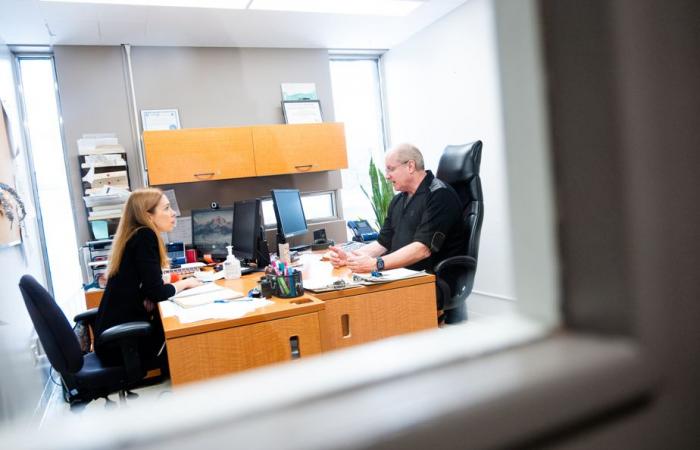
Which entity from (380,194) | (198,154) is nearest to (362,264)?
(380,194)

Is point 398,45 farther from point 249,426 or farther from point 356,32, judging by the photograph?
point 249,426

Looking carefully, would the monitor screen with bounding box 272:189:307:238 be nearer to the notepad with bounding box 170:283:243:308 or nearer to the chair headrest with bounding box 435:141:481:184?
the notepad with bounding box 170:283:243:308

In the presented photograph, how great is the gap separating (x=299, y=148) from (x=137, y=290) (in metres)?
1.99

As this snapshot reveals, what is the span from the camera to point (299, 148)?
3785 mm

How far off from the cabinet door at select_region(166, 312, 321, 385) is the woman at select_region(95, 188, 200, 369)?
2.17 ft

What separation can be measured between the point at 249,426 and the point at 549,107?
0.30m

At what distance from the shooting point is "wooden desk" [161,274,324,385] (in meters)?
1.48

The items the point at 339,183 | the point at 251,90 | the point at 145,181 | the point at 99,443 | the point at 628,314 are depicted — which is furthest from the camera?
the point at 339,183

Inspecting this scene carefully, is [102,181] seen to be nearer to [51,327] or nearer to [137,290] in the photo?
[137,290]

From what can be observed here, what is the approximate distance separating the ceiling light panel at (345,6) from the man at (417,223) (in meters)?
1.33

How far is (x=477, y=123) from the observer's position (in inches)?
139

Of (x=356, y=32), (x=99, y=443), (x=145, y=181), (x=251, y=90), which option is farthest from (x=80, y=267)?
(x=99, y=443)

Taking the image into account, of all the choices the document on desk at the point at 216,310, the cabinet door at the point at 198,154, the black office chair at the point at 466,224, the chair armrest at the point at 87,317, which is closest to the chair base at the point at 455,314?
the black office chair at the point at 466,224

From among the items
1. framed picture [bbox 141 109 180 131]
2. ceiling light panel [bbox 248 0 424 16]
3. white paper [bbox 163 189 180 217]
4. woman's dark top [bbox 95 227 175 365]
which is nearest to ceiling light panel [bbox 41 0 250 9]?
ceiling light panel [bbox 248 0 424 16]
